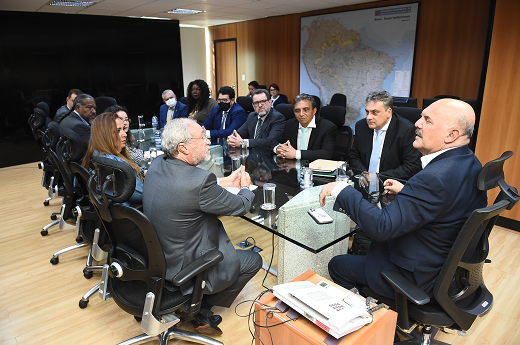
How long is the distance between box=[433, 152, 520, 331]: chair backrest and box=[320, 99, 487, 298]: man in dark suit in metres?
0.08

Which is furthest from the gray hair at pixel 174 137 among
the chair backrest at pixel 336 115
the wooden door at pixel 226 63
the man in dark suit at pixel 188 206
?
the wooden door at pixel 226 63

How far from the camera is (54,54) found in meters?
7.02

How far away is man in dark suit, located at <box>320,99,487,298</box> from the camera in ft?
4.92

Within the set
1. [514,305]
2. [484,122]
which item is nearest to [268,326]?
[514,305]

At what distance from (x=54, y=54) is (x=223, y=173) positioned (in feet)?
20.0

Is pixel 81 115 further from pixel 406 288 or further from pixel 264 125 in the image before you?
pixel 406 288

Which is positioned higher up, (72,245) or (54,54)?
(54,54)

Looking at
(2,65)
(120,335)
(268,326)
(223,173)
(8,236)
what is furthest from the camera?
(2,65)

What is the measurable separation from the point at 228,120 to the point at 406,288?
143 inches

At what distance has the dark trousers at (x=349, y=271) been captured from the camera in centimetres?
184

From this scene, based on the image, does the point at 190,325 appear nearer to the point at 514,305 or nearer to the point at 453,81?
the point at 514,305

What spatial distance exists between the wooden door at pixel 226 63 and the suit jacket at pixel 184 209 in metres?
8.16

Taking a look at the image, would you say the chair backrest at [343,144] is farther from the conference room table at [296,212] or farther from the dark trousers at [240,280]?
the dark trousers at [240,280]

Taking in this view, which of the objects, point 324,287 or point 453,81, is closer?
point 324,287
